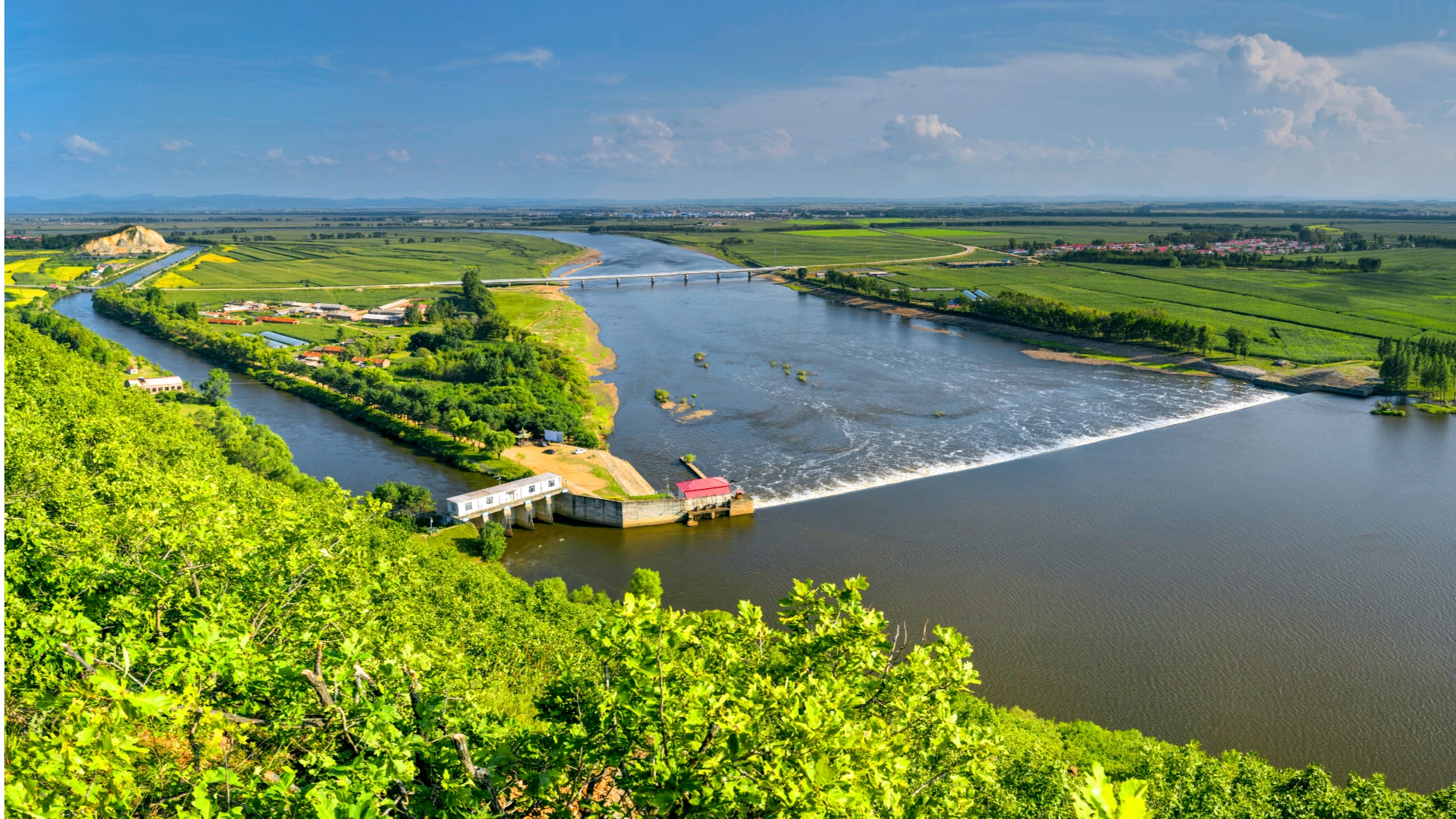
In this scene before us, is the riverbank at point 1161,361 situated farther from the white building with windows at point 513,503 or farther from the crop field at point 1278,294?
the white building with windows at point 513,503

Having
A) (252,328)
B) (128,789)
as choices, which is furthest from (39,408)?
(252,328)

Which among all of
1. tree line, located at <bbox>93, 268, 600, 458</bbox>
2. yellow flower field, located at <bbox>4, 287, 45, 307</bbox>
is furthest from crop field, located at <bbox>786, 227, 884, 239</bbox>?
yellow flower field, located at <bbox>4, 287, 45, 307</bbox>

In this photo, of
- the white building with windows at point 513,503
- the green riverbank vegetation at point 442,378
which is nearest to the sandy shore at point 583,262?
the green riverbank vegetation at point 442,378

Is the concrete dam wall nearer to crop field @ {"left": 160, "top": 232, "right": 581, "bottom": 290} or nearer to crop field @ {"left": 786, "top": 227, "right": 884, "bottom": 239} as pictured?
crop field @ {"left": 160, "top": 232, "right": 581, "bottom": 290}

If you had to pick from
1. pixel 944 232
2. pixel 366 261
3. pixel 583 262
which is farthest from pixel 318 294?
pixel 944 232

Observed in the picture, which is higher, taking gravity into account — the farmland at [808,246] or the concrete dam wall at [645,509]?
the farmland at [808,246]

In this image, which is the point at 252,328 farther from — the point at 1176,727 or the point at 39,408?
→ the point at 1176,727
